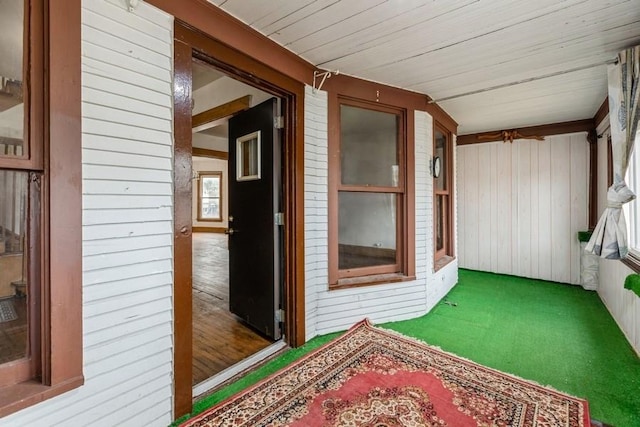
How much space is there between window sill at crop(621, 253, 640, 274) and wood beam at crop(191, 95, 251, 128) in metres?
3.44

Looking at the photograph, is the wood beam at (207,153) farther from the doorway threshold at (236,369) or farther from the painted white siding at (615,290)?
the painted white siding at (615,290)

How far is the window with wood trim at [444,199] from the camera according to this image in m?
3.88

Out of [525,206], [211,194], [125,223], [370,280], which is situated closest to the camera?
[125,223]

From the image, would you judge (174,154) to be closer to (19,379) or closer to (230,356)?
(19,379)

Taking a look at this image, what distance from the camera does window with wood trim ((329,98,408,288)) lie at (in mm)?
2848

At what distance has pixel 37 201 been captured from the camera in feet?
3.93

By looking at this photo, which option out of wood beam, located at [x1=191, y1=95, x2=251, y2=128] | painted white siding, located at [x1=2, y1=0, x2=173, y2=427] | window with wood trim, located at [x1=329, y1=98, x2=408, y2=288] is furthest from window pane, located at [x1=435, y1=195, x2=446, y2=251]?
painted white siding, located at [x1=2, y1=0, x2=173, y2=427]

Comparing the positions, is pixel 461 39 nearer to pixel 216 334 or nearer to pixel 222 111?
pixel 222 111

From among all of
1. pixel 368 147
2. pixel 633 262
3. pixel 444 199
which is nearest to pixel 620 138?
pixel 633 262

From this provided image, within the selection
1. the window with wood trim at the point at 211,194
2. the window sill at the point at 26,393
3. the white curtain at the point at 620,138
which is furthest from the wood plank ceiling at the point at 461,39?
the window with wood trim at the point at 211,194

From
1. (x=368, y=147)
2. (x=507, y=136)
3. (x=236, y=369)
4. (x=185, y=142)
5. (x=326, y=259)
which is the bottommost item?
(x=236, y=369)

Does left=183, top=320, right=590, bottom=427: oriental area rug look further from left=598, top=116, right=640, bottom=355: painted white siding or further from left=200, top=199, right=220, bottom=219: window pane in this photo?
left=200, top=199, right=220, bottom=219: window pane

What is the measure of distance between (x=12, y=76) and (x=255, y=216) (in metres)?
1.72

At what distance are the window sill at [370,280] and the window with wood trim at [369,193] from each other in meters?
0.01
